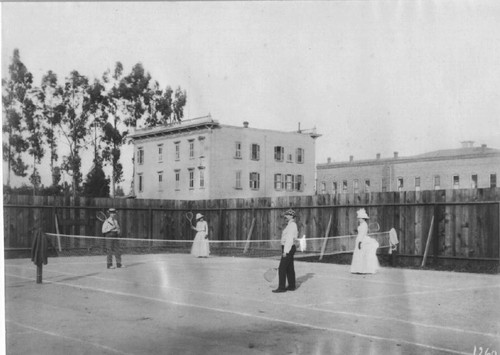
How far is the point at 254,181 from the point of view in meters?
7.56

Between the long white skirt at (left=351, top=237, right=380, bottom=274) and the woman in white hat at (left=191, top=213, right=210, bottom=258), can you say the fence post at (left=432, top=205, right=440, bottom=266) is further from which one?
the woman in white hat at (left=191, top=213, right=210, bottom=258)

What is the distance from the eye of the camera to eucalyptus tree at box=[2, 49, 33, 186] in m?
7.21

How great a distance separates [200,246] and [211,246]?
0.46m

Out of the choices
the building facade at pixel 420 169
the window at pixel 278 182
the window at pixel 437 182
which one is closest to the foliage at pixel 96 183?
the window at pixel 278 182

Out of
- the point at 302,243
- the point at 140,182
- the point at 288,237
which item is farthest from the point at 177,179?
the point at 302,243

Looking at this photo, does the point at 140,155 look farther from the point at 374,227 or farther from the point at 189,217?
the point at 374,227

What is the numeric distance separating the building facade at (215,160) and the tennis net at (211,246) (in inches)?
41.7

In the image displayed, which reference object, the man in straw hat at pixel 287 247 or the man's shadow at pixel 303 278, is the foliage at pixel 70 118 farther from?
the man's shadow at pixel 303 278

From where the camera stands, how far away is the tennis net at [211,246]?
916 centimetres

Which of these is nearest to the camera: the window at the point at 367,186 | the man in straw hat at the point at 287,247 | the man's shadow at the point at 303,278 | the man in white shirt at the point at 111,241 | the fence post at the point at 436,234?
the man in straw hat at the point at 287,247

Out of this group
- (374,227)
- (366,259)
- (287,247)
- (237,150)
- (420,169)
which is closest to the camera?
(237,150)

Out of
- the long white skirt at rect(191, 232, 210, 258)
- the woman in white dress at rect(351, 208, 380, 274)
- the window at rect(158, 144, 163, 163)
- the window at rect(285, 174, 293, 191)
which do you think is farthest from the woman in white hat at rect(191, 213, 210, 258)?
→ the woman in white dress at rect(351, 208, 380, 274)

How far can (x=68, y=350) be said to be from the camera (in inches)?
257

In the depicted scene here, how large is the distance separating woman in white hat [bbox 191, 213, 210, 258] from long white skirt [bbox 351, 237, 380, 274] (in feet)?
16.9
